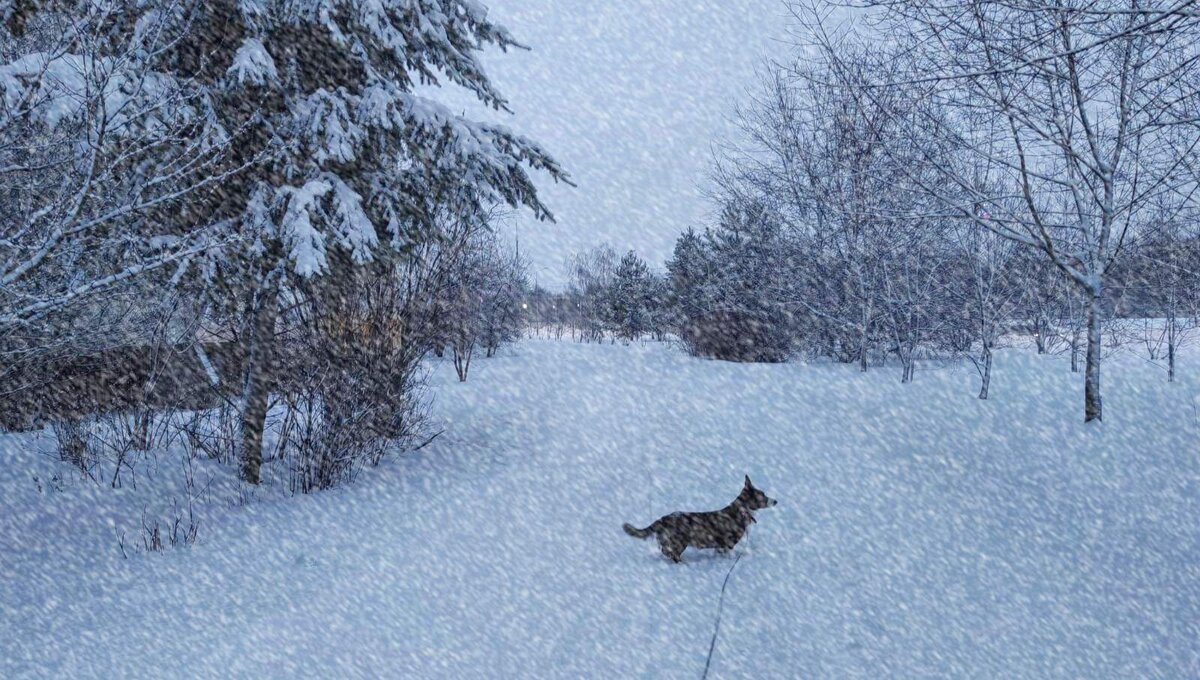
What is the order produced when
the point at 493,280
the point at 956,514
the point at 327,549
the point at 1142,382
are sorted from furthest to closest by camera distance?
the point at 493,280
the point at 1142,382
the point at 956,514
the point at 327,549

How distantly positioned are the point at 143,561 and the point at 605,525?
12.8 feet

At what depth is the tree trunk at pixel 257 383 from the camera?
292 inches

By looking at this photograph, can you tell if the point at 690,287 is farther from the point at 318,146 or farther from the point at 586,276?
the point at 586,276

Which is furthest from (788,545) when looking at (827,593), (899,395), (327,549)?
(899,395)

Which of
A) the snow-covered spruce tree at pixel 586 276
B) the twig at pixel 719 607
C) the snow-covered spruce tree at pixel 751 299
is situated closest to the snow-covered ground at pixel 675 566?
the twig at pixel 719 607

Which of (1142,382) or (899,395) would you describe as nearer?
(1142,382)

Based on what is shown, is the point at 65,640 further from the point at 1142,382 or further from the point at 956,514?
the point at 1142,382

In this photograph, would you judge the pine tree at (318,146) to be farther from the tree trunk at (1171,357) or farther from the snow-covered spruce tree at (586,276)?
the snow-covered spruce tree at (586,276)

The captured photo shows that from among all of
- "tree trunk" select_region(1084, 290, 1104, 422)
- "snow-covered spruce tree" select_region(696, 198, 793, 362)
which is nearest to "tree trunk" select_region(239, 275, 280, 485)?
"tree trunk" select_region(1084, 290, 1104, 422)

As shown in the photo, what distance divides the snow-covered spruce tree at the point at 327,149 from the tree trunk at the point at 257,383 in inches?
0.6

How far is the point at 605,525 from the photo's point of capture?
6.21 m

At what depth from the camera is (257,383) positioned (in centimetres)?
771

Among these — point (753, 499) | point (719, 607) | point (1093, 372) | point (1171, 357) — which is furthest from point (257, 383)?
point (1171, 357)

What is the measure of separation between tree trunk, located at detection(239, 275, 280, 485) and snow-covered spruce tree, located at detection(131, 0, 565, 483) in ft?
0.05
